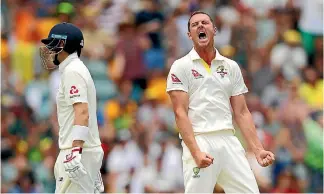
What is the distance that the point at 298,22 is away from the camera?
57.5 ft

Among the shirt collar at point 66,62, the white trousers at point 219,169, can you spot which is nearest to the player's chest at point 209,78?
the white trousers at point 219,169

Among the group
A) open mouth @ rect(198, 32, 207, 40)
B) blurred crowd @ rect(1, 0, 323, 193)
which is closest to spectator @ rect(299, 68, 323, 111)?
blurred crowd @ rect(1, 0, 323, 193)

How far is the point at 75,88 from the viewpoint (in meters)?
9.22

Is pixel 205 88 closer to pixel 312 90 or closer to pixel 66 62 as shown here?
pixel 66 62

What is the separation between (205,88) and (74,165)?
1.46 m

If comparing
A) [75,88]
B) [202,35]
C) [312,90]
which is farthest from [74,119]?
[312,90]

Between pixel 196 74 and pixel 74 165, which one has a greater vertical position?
pixel 196 74

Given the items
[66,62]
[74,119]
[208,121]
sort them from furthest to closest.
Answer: [208,121] < [66,62] < [74,119]

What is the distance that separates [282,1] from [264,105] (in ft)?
9.10

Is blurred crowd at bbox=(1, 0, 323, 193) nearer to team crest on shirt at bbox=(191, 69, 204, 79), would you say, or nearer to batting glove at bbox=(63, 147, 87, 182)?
team crest on shirt at bbox=(191, 69, 204, 79)

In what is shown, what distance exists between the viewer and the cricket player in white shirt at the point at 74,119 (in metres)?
9.09

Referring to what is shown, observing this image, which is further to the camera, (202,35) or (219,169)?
(202,35)

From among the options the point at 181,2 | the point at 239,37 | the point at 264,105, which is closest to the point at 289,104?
the point at 264,105

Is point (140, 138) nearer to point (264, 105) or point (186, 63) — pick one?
point (264, 105)
